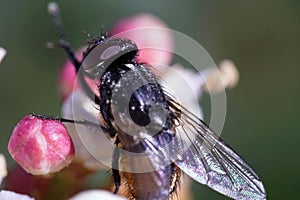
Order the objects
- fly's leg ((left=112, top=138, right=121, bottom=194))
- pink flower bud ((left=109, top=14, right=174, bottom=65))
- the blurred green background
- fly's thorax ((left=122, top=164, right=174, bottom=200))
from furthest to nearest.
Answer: the blurred green background, pink flower bud ((left=109, top=14, right=174, bottom=65)), fly's leg ((left=112, top=138, right=121, bottom=194)), fly's thorax ((left=122, top=164, right=174, bottom=200))

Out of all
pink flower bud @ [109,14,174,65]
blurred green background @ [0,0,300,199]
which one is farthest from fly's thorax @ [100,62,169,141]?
blurred green background @ [0,0,300,199]

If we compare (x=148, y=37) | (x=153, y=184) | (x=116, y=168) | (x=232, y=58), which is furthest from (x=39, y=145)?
(x=232, y=58)

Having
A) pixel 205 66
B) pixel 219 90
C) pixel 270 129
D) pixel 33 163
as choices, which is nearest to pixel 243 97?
pixel 270 129

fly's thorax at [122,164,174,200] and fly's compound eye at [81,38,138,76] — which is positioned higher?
fly's compound eye at [81,38,138,76]

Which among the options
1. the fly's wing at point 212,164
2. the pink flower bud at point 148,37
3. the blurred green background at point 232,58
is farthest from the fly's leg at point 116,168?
the blurred green background at point 232,58

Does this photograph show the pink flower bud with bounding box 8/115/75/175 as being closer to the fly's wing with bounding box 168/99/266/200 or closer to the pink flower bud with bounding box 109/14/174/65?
the fly's wing with bounding box 168/99/266/200

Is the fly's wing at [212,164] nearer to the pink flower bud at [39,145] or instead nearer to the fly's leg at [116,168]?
the fly's leg at [116,168]

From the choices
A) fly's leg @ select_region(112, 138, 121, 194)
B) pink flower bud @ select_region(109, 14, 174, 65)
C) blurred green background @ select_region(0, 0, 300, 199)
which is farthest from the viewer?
blurred green background @ select_region(0, 0, 300, 199)
